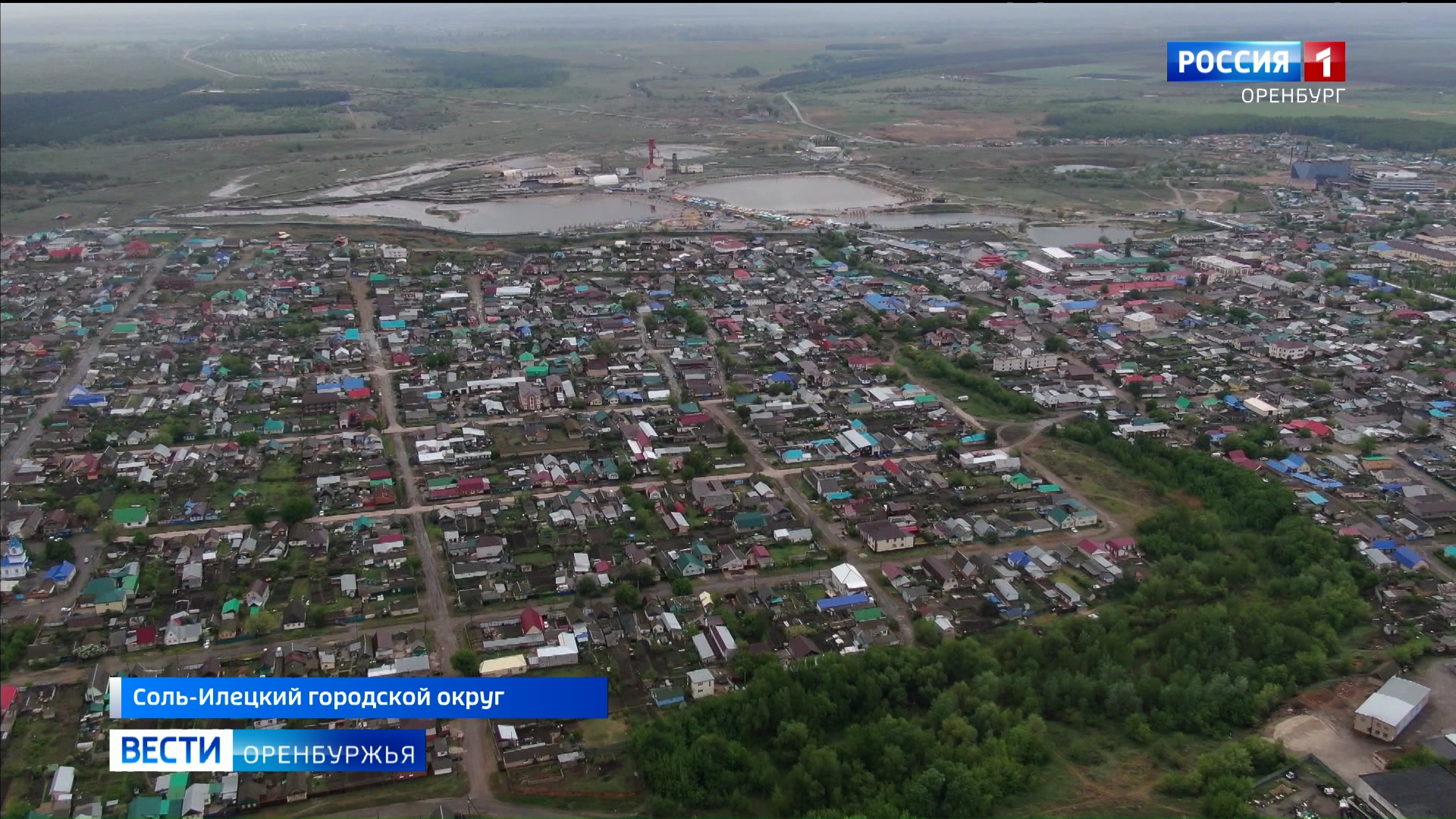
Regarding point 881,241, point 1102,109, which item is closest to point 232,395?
point 881,241

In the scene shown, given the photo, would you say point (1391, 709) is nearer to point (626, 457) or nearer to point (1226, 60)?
point (626, 457)

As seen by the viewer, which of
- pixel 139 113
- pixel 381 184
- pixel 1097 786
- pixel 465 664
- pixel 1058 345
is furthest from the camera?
pixel 139 113

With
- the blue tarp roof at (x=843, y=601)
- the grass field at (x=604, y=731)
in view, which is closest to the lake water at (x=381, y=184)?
the blue tarp roof at (x=843, y=601)

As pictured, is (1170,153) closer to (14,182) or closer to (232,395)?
(232,395)

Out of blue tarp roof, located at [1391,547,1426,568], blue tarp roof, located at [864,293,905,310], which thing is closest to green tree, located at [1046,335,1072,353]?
blue tarp roof, located at [864,293,905,310]

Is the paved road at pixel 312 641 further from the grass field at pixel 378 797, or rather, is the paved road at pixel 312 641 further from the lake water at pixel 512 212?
the lake water at pixel 512 212

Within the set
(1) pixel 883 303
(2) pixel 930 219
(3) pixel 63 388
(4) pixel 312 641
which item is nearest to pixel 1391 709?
(4) pixel 312 641
